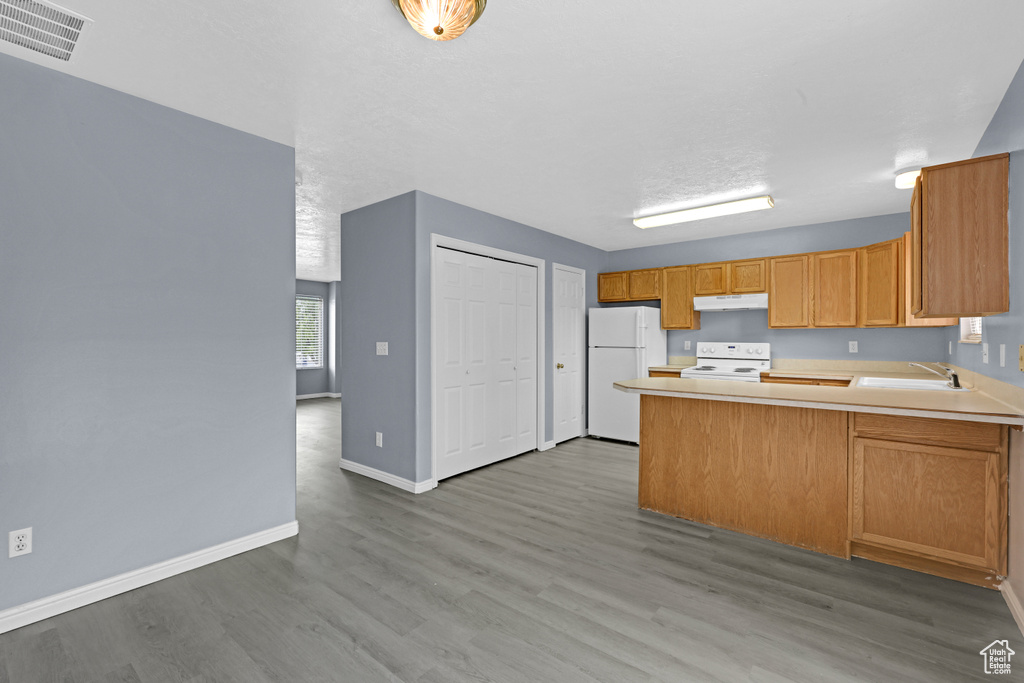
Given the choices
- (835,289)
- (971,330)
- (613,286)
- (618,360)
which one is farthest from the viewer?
(613,286)

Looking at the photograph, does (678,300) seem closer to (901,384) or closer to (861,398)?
(901,384)

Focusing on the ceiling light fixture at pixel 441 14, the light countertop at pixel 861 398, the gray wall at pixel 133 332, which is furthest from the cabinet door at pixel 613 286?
the ceiling light fixture at pixel 441 14

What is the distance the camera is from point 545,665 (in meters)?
1.79

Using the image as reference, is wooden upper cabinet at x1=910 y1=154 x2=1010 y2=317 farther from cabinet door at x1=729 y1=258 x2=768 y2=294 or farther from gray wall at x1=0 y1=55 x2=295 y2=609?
gray wall at x1=0 y1=55 x2=295 y2=609

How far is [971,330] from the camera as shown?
10.2 feet

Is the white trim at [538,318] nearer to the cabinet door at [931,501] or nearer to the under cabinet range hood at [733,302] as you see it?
the under cabinet range hood at [733,302]

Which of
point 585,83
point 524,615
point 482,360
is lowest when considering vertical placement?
point 524,615

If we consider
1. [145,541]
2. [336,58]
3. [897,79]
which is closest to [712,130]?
[897,79]

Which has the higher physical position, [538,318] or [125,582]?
[538,318]

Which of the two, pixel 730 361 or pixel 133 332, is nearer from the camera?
pixel 133 332

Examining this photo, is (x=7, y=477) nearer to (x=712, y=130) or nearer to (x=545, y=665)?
(x=545, y=665)

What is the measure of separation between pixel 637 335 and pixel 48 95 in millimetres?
4968

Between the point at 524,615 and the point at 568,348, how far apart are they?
369cm

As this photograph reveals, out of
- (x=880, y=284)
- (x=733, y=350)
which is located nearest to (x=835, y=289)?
(x=880, y=284)
